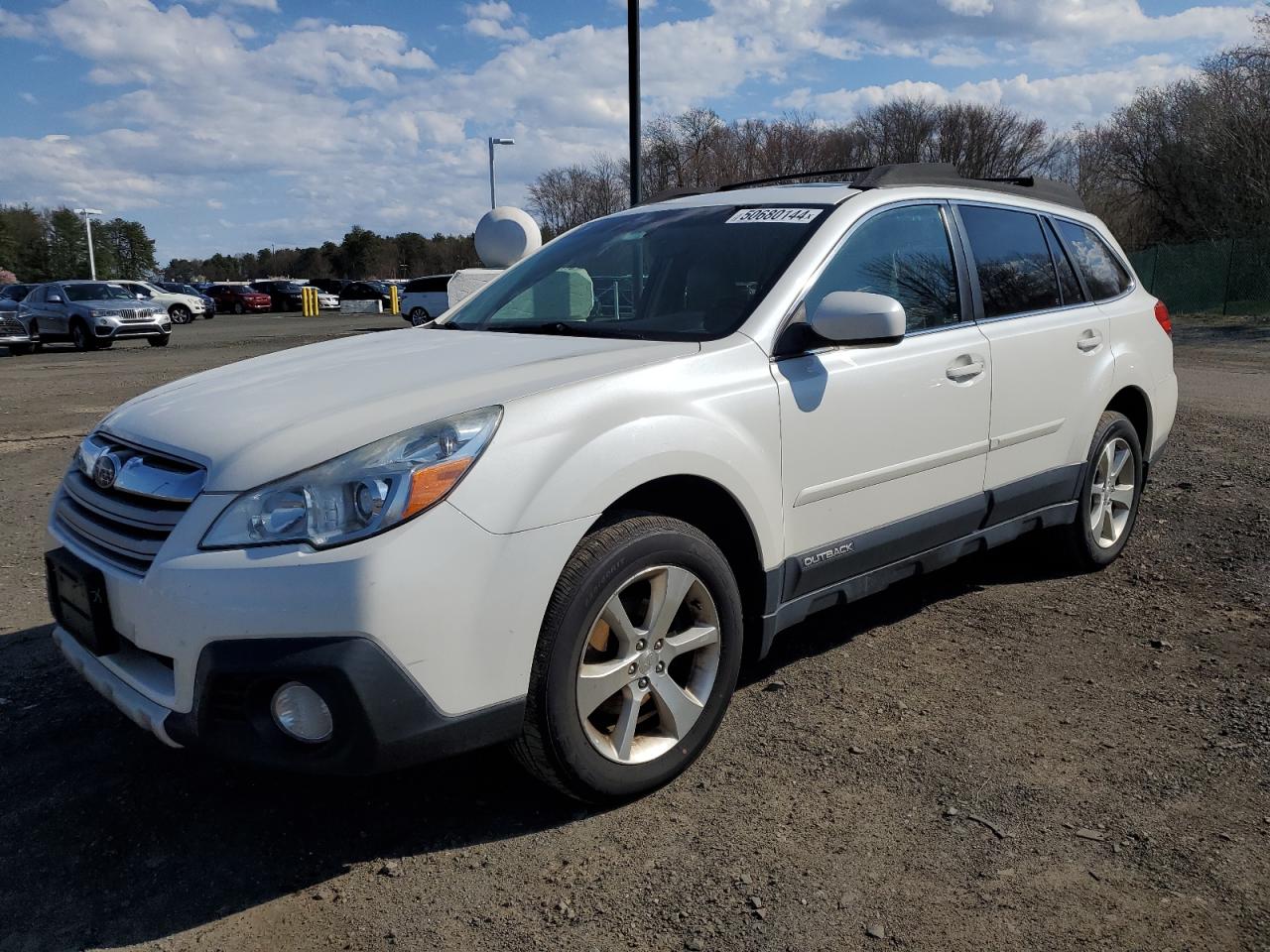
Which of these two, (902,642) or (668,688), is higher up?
(668,688)

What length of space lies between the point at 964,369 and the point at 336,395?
2.24 metres

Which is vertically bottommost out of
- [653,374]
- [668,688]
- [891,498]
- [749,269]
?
[668,688]

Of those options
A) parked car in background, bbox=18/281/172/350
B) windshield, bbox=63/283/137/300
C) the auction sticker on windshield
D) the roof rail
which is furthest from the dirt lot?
windshield, bbox=63/283/137/300

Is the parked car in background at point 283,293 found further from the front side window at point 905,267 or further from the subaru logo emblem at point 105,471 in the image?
the subaru logo emblem at point 105,471

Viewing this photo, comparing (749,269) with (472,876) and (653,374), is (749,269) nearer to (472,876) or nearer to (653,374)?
(653,374)

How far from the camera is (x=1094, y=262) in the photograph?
481 cm

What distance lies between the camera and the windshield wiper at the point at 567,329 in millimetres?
3354

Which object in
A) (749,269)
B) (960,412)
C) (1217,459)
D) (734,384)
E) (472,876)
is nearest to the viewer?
(472,876)

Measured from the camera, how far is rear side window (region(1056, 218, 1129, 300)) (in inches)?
185

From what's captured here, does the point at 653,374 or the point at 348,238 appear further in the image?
the point at 348,238

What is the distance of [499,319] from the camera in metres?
3.90

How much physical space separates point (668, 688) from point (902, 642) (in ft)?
5.15

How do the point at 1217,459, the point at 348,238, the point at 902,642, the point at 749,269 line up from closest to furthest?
1. the point at 749,269
2. the point at 902,642
3. the point at 1217,459
4. the point at 348,238

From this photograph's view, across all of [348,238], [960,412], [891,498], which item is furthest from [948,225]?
[348,238]
